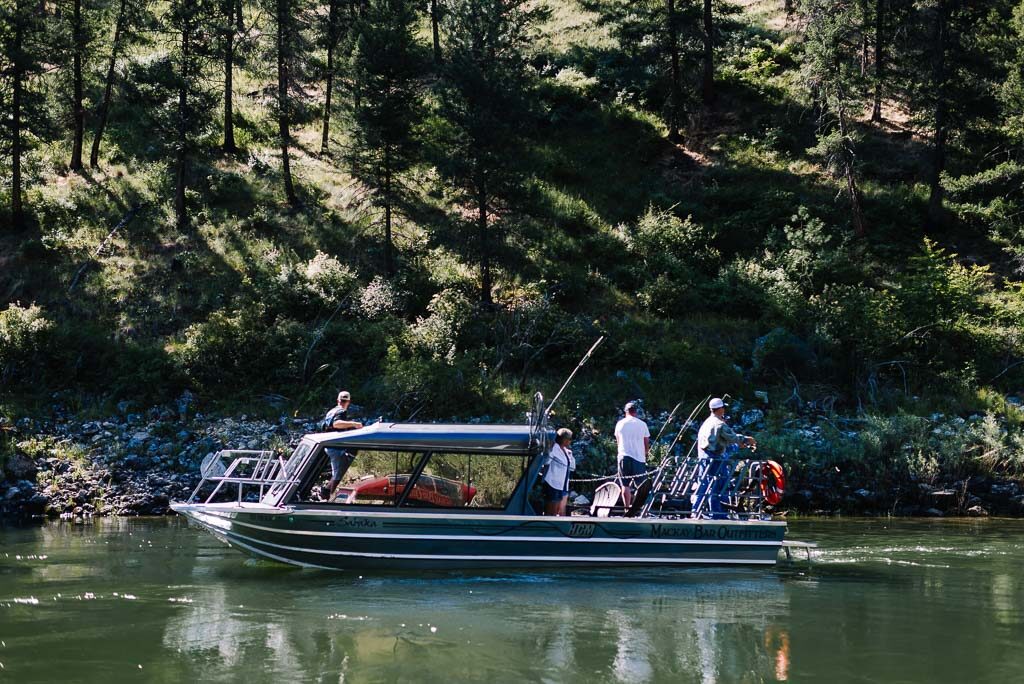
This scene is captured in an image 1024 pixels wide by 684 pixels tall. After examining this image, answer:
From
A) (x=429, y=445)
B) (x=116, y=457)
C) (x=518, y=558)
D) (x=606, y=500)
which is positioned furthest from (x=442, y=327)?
(x=518, y=558)

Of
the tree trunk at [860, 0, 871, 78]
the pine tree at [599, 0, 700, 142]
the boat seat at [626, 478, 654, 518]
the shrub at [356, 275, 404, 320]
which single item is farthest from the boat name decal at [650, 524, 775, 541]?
the pine tree at [599, 0, 700, 142]

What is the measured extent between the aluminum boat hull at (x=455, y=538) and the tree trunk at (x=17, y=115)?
73.3 feet

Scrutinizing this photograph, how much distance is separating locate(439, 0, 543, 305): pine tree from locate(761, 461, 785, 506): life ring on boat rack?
15475 mm

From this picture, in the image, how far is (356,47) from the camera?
3012 centimetres

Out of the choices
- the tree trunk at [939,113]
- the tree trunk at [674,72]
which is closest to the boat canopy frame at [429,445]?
the tree trunk at [939,113]

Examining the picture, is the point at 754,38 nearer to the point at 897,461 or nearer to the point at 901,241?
the point at 901,241

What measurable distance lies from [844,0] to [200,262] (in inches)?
1011

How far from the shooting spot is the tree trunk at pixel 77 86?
33875 millimetres

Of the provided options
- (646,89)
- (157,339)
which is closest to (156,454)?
(157,339)

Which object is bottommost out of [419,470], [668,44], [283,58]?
[419,470]

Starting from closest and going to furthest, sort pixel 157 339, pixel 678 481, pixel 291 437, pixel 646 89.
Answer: pixel 678 481
pixel 291 437
pixel 157 339
pixel 646 89

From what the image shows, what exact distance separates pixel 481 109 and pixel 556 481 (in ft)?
53.0

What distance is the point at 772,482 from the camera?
46.0 ft

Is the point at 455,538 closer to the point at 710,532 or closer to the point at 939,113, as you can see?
the point at 710,532
